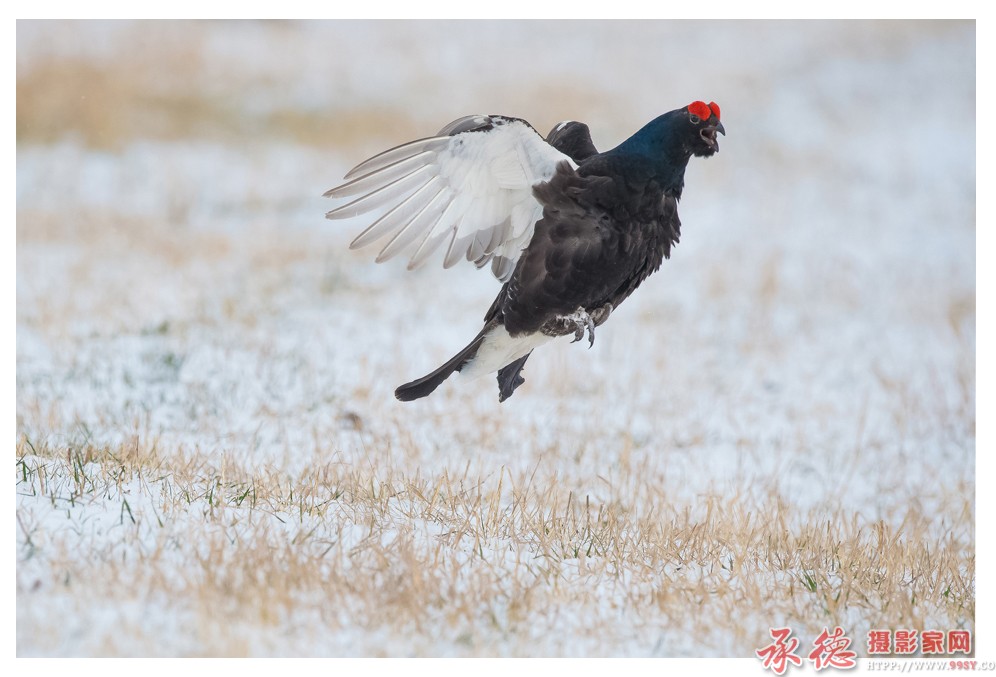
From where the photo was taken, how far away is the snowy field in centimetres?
383

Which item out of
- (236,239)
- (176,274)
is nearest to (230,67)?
(236,239)

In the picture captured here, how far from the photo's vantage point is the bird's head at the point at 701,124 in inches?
190

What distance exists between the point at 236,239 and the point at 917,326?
7972 millimetres

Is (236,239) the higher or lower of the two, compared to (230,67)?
lower

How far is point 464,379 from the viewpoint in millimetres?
5621

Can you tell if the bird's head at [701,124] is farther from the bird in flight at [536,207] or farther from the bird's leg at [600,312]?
the bird's leg at [600,312]

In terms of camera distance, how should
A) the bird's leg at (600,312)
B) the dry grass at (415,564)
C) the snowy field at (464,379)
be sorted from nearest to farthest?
the dry grass at (415,564) → the snowy field at (464,379) → the bird's leg at (600,312)

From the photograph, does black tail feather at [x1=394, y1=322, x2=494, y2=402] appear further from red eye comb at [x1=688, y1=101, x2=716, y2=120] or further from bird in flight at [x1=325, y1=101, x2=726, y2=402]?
red eye comb at [x1=688, y1=101, x2=716, y2=120]

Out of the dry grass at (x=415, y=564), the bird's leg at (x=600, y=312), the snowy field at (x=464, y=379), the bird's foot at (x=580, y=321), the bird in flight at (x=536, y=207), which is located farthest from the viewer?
the bird's leg at (x=600, y=312)

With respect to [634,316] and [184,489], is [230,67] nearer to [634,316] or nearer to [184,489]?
[634,316]

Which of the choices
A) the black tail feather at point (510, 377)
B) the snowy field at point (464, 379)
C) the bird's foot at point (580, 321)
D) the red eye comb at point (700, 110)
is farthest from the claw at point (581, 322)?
the red eye comb at point (700, 110)

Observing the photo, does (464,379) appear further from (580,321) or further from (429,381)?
(580,321)

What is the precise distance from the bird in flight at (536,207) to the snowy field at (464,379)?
1.09m
